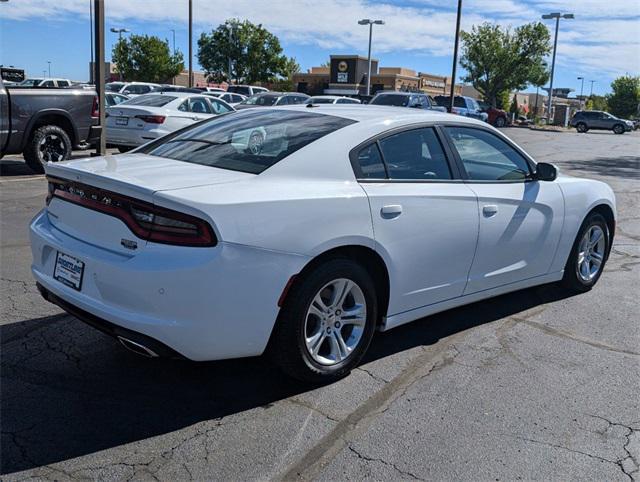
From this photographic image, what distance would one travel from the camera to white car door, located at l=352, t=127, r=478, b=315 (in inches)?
154

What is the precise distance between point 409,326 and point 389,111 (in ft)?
5.22

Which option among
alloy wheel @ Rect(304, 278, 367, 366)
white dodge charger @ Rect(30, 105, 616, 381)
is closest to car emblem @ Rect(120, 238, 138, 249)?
white dodge charger @ Rect(30, 105, 616, 381)

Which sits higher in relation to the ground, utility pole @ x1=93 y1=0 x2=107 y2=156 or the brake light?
utility pole @ x1=93 y1=0 x2=107 y2=156

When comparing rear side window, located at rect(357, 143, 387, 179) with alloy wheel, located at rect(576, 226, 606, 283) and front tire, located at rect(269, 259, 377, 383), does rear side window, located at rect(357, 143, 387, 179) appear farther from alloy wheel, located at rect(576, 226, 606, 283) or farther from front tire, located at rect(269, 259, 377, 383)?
alloy wheel, located at rect(576, 226, 606, 283)

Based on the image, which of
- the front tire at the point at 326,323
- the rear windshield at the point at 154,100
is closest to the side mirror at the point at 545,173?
the front tire at the point at 326,323

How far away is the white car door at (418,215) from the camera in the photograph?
391cm

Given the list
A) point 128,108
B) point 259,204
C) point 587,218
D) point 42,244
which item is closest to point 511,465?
point 259,204

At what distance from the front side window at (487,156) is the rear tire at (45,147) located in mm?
8330

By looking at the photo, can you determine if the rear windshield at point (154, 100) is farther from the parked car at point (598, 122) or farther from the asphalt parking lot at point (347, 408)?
the parked car at point (598, 122)

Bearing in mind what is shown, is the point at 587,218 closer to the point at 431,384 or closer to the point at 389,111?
the point at 389,111

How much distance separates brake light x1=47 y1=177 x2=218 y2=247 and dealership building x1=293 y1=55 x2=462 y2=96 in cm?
4682

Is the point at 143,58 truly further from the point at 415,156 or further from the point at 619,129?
the point at 415,156

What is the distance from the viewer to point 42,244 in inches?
148

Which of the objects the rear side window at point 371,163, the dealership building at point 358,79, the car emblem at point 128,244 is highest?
the dealership building at point 358,79
